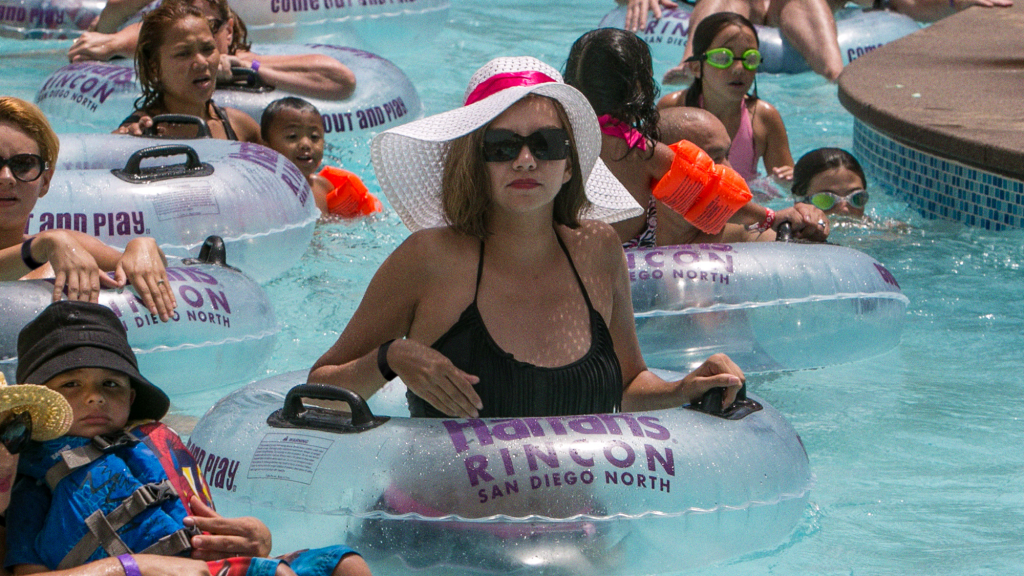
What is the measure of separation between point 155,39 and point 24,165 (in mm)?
2036

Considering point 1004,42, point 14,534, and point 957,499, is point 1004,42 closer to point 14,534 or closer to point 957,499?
point 957,499

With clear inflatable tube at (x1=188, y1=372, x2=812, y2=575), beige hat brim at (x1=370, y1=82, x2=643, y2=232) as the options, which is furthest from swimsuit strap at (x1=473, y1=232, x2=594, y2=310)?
clear inflatable tube at (x1=188, y1=372, x2=812, y2=575)

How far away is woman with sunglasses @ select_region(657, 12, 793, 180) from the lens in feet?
19.0

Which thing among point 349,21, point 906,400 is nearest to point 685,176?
point 906,400

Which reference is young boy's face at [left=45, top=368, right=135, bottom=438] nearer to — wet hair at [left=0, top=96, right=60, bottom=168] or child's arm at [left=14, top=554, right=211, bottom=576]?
child's arm at [left=14, top=554, right=211, bottom=576]

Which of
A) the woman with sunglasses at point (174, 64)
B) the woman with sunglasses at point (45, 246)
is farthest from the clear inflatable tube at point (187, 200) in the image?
the woman with sunglasses at point (45, 246)

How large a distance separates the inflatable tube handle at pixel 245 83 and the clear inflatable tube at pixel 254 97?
0.01 metres

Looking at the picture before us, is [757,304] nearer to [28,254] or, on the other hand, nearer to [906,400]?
[906,400]

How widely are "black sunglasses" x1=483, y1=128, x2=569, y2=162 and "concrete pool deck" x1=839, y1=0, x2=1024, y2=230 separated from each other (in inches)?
135

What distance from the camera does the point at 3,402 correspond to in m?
2.10

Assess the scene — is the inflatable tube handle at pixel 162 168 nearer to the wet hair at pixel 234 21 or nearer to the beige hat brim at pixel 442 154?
the wet hair at pixel 234 21

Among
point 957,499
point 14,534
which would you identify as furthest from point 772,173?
point 14,534

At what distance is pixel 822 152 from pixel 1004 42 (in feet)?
9.21

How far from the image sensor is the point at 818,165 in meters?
5.61
